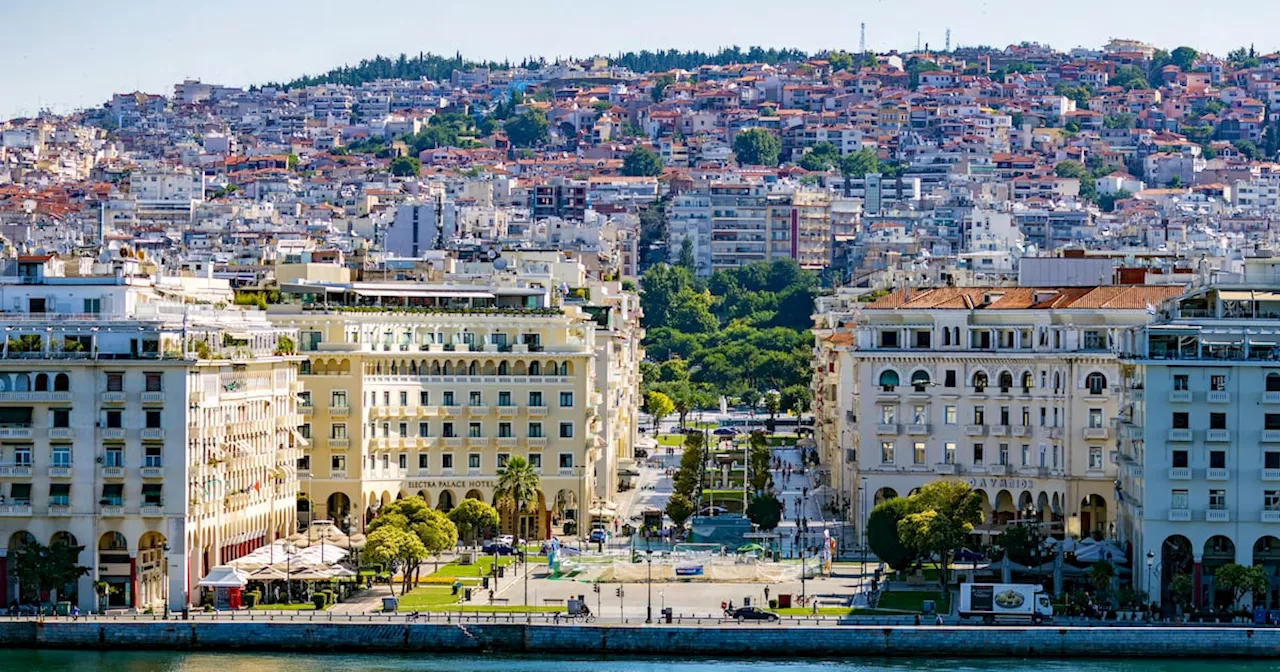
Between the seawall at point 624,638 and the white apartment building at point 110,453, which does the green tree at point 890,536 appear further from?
the white apartment building at point 110,453

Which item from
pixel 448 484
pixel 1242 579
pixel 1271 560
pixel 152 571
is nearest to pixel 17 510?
pixel 152 571

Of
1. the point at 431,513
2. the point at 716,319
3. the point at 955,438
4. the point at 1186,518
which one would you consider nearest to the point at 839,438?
the point at 955,438

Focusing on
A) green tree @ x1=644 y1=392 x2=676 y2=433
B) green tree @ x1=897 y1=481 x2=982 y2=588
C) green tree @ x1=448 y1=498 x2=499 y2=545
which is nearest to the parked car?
green tree @ x1=897 y1=481 x2=982 y2=588

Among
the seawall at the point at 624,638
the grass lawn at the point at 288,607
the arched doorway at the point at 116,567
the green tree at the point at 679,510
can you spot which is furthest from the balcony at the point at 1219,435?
the green tree at the point at 679,510

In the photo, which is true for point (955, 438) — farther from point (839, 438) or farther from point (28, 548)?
point (28, 548)

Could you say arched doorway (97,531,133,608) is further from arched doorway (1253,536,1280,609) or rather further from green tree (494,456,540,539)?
arched doorway (1253,536,1280,609)

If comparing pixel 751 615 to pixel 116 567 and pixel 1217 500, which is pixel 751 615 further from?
pixel 116 567
